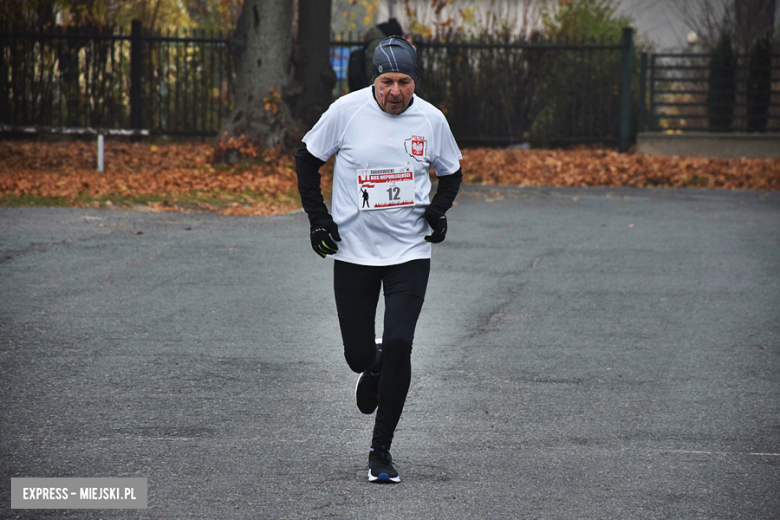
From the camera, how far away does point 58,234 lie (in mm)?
9422

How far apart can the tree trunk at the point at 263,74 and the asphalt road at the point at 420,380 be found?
5816mm

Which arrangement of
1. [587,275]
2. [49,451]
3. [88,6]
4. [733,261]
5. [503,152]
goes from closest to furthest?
[49,451], [587,275], [733,261], [503,152], [88,6]

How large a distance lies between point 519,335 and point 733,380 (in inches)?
57.5

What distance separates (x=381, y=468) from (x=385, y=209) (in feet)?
3.56

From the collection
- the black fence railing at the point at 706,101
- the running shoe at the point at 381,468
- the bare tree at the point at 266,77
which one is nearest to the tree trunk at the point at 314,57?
the bare tree at the point at 266,77

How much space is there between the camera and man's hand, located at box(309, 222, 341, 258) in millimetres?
3861

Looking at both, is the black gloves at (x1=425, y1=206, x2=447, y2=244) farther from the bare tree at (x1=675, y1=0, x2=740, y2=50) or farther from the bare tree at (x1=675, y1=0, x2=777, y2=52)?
the bare tree at (x1=675, y1=0, x2=740, y2=50)

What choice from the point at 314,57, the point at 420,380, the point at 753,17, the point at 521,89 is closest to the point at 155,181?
the point at 314,57

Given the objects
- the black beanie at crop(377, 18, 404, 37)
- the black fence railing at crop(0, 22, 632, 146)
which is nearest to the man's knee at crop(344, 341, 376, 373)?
the black beanie at crop(377, 18, 404, 37)

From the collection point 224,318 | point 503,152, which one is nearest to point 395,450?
point 224,318

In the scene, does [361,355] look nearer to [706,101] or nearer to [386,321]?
[386,321]

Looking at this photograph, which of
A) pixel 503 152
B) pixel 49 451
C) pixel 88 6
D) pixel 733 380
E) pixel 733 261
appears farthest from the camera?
pixel 88 6

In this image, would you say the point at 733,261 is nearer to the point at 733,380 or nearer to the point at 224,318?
the point at 733,380

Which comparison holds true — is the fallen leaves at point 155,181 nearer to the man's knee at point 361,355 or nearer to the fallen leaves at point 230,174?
the fallen leaves at point 230,174
